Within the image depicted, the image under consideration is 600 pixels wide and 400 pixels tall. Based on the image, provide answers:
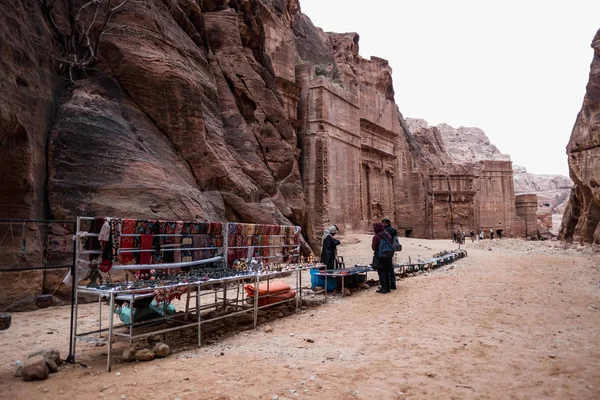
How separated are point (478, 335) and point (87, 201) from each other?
8654 mm

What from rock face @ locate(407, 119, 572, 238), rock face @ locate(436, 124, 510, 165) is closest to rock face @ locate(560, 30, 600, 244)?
rock face @ locate(407, 119, 572, 238)

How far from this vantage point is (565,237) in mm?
25500

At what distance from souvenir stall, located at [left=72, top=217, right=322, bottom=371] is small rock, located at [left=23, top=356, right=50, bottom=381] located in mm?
556

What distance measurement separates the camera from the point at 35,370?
462 cm

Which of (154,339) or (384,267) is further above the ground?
(384,267)

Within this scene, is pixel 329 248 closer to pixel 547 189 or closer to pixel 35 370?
pixel 35 370

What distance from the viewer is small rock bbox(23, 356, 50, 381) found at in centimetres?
462

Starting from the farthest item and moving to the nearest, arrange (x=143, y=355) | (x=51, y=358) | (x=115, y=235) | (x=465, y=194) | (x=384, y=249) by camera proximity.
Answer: (x=465, y=194) → (x=384, y=249) → (x=115, y=235) → (x=143, y=355) → (x=51, y=358)

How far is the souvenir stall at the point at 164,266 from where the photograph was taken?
571 cm

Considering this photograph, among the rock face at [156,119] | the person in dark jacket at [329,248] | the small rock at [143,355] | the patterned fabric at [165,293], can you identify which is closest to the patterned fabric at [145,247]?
the patterned fabric at [165,293]

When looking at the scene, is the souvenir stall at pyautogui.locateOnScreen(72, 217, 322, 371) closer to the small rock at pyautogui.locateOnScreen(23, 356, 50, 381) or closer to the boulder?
the boulder

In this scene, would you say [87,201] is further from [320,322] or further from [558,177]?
[558,177]

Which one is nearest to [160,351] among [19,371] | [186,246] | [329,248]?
[19,371]

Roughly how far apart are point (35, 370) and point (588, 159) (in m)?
22.2
